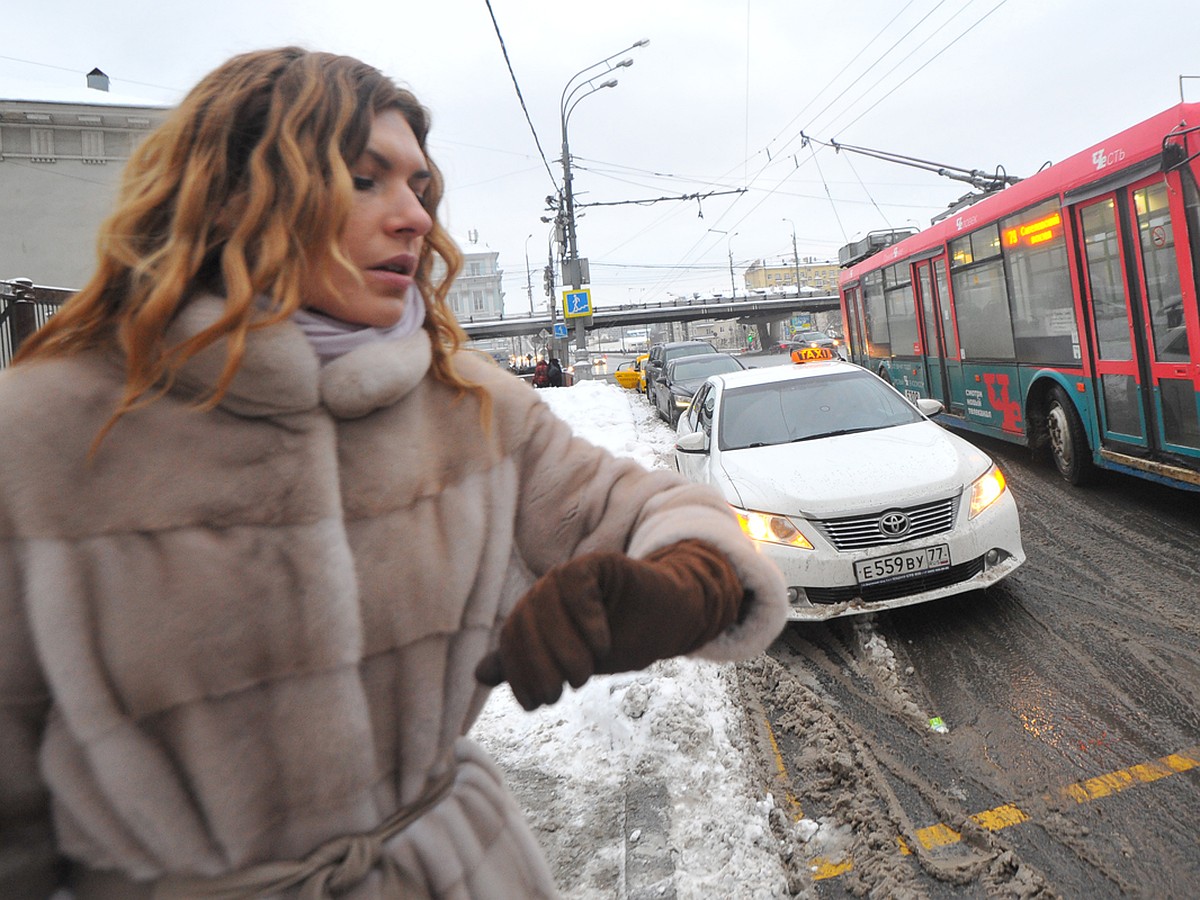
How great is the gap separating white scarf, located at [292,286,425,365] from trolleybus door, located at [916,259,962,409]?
394 inches

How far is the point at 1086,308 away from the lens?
6949mm

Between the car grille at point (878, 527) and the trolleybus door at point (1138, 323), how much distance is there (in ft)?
8.77

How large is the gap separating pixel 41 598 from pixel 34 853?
357 mm

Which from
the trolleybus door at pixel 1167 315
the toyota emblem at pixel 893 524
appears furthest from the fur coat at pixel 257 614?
the trolleybus door at pixel 1167 315

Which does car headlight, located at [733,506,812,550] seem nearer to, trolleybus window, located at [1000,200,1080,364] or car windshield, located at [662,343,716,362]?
trolleybus window, located at [1000,200,1080,364]

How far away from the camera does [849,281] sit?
1497 centimetres

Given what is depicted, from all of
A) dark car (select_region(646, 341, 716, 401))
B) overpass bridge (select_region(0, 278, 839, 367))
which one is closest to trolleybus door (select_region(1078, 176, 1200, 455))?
dark car (select_region(646, 341, 716, 401))

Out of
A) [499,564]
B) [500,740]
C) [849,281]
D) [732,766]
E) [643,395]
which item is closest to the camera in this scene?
[499,564]

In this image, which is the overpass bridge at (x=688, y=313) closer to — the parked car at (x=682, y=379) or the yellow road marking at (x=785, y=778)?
the parked car at (x=682, y=379)

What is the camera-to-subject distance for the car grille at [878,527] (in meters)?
4.44

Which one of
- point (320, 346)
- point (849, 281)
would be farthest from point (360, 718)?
point (849, 281)

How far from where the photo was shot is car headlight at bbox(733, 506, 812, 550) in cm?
450

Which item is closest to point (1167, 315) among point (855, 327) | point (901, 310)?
point (901, 310)

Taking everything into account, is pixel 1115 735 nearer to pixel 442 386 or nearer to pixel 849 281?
pixel 442 386
